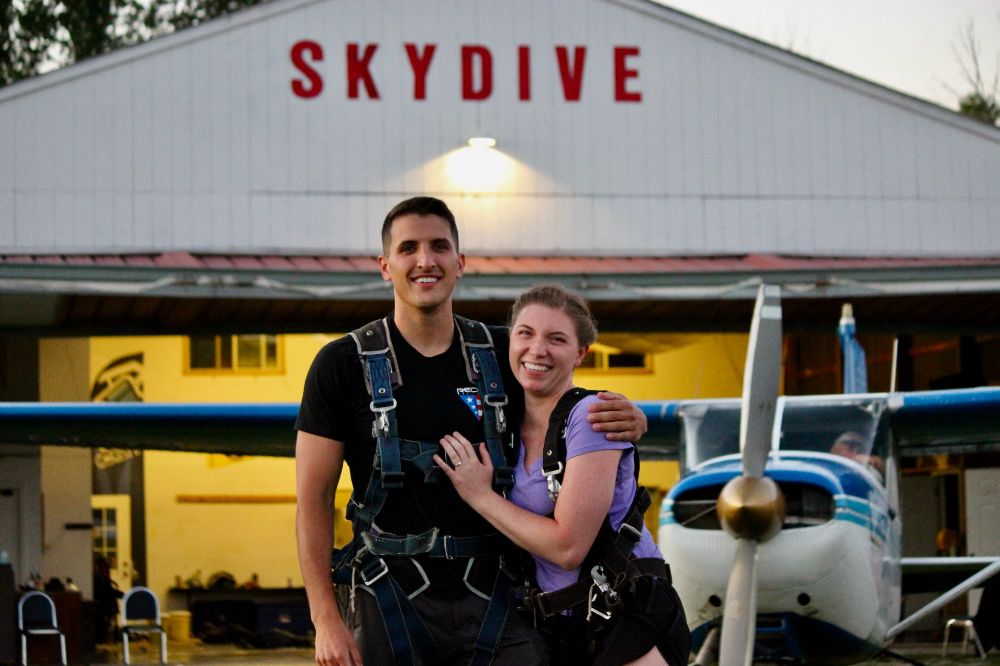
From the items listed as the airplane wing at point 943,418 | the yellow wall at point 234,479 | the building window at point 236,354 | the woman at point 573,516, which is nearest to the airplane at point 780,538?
the airplane wing at point 943,418

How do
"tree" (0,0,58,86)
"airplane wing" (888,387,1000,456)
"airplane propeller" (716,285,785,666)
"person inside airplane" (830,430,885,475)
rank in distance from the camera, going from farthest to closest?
1. "tree" (0,0,58,86)
2. "airplane wing" (888,387,1000,456)
3. "person inside airplane" (830,430,885,475)
4. "airplane propeller" (716,285,785,666)

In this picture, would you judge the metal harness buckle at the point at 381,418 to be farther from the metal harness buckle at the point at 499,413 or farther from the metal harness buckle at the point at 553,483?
the metal harness buckle at the point at 553,483

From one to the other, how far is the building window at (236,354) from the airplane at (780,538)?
13708 mm

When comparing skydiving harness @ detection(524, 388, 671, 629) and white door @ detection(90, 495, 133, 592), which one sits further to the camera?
white door @ detection(90, 495, 133, 592)

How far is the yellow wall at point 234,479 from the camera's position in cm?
2152

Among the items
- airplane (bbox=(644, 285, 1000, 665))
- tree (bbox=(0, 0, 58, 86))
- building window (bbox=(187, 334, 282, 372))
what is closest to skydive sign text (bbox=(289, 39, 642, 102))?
building window (bbox=(187, 334, 282, 372))

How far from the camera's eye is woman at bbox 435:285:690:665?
9.75ft

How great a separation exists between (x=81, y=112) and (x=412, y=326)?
1274 centimetres

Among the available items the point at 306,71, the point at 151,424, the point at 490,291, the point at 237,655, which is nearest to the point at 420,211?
the point at 151,424

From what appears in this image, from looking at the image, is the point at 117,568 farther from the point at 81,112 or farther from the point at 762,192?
the point at 762,192

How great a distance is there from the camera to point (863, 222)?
16469 millimetres

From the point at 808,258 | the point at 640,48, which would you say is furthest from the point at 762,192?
the point at 640,48

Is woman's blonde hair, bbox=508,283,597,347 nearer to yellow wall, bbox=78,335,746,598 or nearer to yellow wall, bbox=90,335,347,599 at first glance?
yellow wall, bbox=78,335,746,598

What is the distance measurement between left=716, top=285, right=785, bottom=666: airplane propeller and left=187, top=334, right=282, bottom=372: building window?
576 inches
